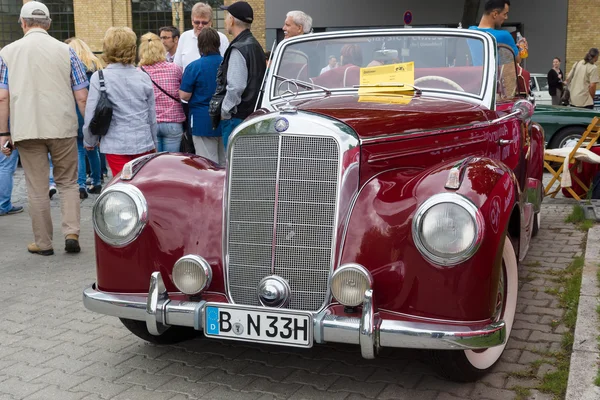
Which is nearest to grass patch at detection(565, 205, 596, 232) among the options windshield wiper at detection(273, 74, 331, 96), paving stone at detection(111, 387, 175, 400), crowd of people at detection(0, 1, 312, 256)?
crowd of people at detection(0, 1, 312, 256)

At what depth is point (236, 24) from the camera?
626 cm

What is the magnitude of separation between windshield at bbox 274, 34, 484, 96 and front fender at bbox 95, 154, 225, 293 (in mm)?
1430

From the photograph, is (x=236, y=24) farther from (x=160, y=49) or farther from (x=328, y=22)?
(x=328, y=22)

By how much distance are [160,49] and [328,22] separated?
741 inches

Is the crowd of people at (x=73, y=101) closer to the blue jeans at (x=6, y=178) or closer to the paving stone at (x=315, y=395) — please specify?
the blue jeans at (x=6, y=178)

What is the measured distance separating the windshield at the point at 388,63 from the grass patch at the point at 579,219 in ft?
9.71

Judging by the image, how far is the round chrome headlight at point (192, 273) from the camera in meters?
3.37

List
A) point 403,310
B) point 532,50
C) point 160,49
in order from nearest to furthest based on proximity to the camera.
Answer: point 403,310
point 160,49
point 532,50

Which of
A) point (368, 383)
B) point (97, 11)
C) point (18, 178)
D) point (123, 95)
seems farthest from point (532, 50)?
point (368, 383)

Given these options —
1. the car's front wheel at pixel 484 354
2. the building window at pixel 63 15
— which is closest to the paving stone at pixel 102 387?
the car's front wheel at pixel 484 354

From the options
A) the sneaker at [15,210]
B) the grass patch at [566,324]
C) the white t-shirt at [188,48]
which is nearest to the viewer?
the grass patch at [566,324]

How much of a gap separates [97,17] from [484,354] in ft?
90.7

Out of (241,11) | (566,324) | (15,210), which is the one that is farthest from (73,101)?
(566,324)

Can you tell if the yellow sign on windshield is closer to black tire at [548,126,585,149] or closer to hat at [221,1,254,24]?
hat at [221,1,254,24]
